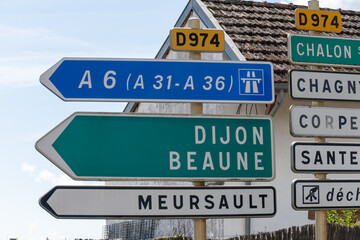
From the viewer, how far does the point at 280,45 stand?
13.9 metres

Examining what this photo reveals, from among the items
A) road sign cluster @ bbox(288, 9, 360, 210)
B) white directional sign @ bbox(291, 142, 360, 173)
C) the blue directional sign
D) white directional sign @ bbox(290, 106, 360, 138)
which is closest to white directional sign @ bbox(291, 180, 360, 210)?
road sign cluster @ bbox(288, 9, 360, 210)

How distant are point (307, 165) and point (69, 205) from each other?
8.74 ft

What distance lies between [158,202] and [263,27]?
31.8ft

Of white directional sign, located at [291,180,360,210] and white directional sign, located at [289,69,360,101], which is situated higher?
white directional sign, located at [289,69,360,101]

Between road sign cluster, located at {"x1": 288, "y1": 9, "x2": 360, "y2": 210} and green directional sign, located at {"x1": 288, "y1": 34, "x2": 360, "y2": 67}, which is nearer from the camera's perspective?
road sign cluster, located at {"x1": 288, "y1": 9, "x2": 360, "y2": 210}

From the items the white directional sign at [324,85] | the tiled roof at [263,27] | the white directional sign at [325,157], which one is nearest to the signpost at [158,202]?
the white directional sign at [325,157]

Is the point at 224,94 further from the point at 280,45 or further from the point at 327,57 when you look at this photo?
the point at 280,45

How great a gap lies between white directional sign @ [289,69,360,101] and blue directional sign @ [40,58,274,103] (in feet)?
2.90

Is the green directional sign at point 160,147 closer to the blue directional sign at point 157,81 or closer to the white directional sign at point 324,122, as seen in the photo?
the blue directional sign at point 157,81

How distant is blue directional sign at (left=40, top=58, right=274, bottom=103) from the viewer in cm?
585

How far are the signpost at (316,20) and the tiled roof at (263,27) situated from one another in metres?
4.52

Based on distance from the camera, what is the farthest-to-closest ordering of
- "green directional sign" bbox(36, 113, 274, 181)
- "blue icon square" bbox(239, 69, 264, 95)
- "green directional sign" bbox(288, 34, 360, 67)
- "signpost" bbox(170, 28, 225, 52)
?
"green directional sign" bbox(288, 34, 360, 67) → "signpost" bbox(170, 28, 225, 52) → "blue icon square" bbox(239, 69, 264, 95) → "green directional sign" bbox(36, 113, 274, 181)

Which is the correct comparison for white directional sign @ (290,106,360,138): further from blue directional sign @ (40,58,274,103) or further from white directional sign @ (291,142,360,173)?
blue directional sign @ (40,58,274,103)

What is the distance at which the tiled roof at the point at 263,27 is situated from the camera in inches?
518
